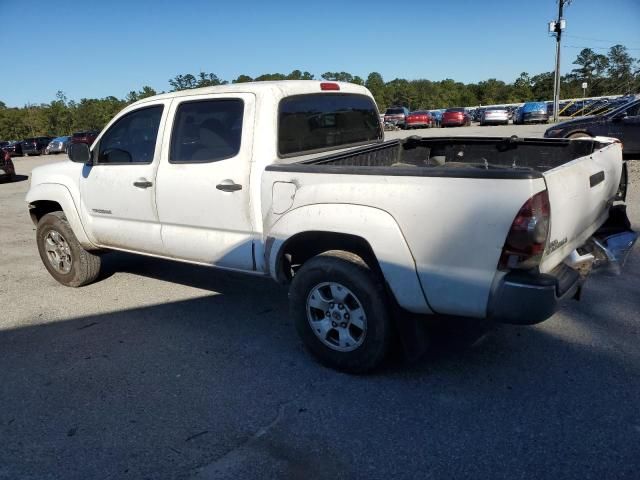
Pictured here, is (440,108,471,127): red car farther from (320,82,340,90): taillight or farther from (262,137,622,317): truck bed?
(262,137,622,317): truck bed

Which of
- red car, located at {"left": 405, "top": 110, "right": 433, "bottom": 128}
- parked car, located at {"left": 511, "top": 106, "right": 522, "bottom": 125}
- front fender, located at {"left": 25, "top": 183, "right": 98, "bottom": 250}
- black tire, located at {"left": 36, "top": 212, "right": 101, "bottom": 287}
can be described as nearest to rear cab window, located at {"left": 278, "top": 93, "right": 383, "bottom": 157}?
front fender, located at {"left": 25, "top": 183, "right": 98, "bottom": 250}

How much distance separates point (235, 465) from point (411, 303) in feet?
4.14

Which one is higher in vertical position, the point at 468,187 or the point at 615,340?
the point at 468,187

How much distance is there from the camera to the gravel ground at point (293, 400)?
2.56 metres

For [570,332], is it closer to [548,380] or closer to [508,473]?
[548,380]

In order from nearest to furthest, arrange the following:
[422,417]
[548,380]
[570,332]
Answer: [422,417]
[548,380]
[570,332]

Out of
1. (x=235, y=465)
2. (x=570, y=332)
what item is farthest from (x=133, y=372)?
(x=570, y=332)

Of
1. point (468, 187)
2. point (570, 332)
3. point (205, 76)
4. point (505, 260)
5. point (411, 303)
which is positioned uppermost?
point (205, 76)

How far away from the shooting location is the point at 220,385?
3328mm

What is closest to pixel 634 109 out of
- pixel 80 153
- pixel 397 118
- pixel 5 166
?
pixel 80 153

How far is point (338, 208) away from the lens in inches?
124

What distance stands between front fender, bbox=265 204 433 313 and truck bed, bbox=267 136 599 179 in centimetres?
30

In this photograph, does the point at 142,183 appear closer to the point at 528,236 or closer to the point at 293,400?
the point at 293,400

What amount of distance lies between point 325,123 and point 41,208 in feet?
11.1
